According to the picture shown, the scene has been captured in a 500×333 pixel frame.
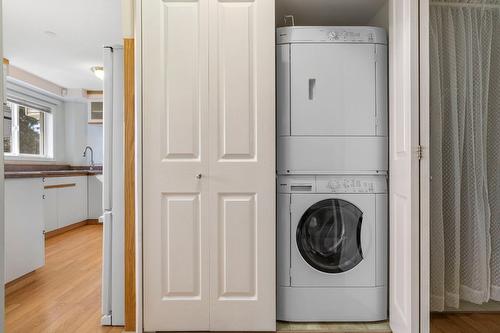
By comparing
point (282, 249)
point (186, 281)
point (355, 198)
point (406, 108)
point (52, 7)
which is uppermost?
point (52, 7)

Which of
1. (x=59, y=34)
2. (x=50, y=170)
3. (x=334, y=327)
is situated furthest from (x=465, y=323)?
(x=50, y=170)

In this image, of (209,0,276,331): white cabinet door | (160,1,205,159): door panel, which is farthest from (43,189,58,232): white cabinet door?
(209,0,276,331): white cabinet door

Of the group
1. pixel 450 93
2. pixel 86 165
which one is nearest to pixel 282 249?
pixel 450 93

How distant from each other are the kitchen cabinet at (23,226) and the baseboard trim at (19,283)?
8cm

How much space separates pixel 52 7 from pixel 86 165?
3.56 meters

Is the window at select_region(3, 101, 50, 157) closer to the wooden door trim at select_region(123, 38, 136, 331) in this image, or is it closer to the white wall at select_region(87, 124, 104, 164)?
the white wall at select_region(87, 124, 104, 164)

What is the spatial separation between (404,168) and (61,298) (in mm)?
2534

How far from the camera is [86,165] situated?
5891 millimetres

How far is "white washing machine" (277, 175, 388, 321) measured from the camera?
1.90m

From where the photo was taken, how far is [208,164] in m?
1.82

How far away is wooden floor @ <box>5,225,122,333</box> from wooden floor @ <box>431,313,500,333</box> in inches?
73.2

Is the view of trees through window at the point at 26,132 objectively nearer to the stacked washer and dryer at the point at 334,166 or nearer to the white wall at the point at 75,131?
the white wall at the point at 75,131

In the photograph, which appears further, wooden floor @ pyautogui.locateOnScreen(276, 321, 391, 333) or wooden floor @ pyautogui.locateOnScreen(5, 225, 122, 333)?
wooden floor @ pyautogui.locateOnScreen(5, 225, 122, 333)

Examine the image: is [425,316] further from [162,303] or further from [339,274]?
[162,303]
